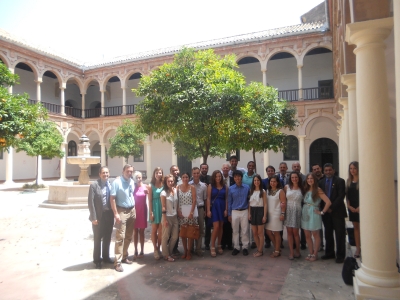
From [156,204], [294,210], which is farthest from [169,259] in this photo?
[294,210]

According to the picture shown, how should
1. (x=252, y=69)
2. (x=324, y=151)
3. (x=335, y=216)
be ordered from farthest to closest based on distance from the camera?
(x=252, y=69) → (x=324, y=151) → (x=335, y=216)

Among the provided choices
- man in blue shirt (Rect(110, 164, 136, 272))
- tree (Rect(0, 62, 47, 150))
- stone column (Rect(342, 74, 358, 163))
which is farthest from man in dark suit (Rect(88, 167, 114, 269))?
stone column (Rect(342, 74, 358, 163))

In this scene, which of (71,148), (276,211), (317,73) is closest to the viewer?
(276,211)

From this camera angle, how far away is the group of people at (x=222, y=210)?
4531 millimetres

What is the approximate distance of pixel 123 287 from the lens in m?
3.85

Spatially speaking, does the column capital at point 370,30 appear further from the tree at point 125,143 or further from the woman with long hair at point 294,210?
the tree at point 125,143

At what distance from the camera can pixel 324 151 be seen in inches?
738

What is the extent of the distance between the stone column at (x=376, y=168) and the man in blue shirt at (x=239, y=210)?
1.90 metres

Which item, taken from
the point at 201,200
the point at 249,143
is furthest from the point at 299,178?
the point at 249,143

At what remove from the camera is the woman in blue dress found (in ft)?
16.4

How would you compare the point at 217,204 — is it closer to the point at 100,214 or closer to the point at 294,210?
the point at 294,210

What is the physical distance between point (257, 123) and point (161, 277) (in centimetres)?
529

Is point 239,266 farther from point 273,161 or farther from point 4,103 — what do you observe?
point 273,161

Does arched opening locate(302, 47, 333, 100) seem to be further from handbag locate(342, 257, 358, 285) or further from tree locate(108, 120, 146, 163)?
handbag locate(342, 257, 358, 285)
